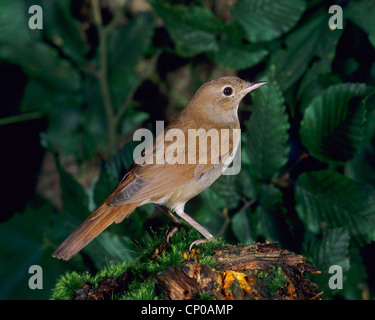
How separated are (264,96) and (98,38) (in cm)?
187

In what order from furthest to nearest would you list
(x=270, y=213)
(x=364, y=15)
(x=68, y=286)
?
(x=364, y=15)
(x=270, y=213)
(x=68, y=286)

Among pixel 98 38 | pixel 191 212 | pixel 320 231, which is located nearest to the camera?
pixel 320 231

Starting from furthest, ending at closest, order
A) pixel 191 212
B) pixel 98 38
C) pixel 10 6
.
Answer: pixel 98 38, pixel 10 6, pixel 191 212

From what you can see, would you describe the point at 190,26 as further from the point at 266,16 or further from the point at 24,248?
the point at 24,248

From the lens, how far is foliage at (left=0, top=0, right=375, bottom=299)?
2.40 metres

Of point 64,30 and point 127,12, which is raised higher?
point 127,12

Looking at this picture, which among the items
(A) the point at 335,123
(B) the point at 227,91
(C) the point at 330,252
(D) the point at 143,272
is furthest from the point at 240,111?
(D) the point at 143,272

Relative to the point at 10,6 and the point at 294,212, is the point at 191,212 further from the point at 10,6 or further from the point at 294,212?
the point at 10,6

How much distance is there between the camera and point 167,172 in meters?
2.61

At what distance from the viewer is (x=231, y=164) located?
273 centimetres

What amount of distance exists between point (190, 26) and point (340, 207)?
151 centimetres

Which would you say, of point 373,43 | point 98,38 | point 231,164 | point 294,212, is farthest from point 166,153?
point 98,38

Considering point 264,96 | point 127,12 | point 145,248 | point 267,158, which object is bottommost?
point 145,248

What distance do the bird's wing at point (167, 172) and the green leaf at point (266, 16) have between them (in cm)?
71
